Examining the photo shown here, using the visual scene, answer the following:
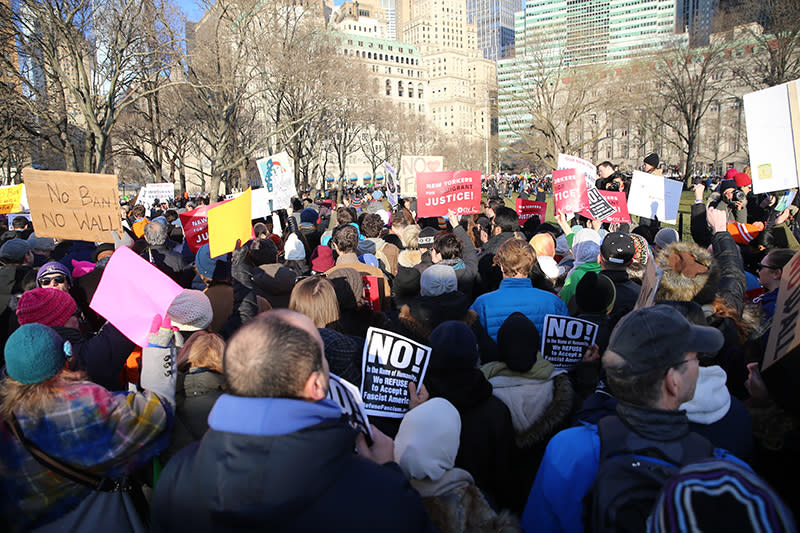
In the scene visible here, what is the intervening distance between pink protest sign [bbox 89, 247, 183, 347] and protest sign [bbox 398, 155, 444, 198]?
9.18 m

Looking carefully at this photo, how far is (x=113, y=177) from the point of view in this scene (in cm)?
600

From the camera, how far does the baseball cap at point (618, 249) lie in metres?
4.23

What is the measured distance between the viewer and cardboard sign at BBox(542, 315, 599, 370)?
3508mm

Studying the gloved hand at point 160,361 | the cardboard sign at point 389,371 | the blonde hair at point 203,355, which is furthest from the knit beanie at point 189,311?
the cardboard sign at point 389,371

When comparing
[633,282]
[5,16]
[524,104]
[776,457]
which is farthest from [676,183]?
[524,104]

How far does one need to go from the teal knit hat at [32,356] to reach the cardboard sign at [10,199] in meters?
11.3

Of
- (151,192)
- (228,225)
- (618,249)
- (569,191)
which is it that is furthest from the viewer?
(151,192)

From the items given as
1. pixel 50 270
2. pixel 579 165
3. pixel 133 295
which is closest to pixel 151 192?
pixel 50 270

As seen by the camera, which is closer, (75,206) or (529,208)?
(75,206)

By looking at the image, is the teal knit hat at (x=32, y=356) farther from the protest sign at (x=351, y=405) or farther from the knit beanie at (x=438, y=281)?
the knit beanie at (x=438, y=281)

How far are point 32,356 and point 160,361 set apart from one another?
0.60 meters

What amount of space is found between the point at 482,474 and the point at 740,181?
29.9ft

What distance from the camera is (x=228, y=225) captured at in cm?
569

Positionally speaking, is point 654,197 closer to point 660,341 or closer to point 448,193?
point 448,193
